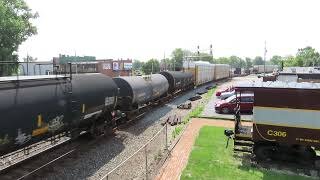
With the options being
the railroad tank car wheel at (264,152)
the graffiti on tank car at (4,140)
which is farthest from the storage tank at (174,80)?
the graffiti on tank car at (4,140)

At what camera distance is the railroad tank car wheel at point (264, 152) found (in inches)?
655

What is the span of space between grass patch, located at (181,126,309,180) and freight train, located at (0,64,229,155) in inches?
228

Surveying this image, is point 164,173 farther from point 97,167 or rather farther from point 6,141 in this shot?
point 6,141

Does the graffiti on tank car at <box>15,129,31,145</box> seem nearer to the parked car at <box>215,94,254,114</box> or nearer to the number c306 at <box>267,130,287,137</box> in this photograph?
the number c306 at <box>267,130,287,137</box>

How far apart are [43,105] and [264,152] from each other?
10491 millimetres

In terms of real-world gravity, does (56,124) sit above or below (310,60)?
below

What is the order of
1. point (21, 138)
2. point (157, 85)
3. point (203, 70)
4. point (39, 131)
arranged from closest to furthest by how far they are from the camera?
1. point (21, 138)
2. point (39, 131)
3. point (157, 85)
4. point (203, 70)

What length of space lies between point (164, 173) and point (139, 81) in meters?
12.8

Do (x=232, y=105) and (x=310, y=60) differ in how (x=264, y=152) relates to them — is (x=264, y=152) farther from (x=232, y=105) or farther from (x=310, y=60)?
(x=310, y=60)

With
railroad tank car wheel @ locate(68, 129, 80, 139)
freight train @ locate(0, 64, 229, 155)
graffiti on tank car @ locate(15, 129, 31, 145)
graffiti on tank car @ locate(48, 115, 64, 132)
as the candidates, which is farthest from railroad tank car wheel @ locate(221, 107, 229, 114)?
graffiti on tank car @ locate(15, 129, 31, 145)

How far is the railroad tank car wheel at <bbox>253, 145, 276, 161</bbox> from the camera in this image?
16.6 m

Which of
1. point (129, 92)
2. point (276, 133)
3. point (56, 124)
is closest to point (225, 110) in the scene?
point (129, 92)

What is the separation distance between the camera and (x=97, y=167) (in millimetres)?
15906

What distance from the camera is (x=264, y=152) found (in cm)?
1669
